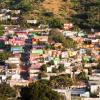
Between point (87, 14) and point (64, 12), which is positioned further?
point (64, 12)

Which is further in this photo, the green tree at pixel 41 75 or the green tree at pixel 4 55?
the green tree at pixel 4 55

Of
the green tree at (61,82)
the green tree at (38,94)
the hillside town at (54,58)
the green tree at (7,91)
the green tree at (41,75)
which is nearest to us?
the green tree at (38,94)

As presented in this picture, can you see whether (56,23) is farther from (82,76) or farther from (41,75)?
(82,76)

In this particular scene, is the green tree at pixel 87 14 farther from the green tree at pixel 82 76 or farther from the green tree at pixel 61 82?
the green tree at pixel 61 82

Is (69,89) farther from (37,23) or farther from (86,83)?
(37,23)

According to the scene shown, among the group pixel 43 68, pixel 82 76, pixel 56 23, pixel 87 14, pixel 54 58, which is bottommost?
pixel 82 76

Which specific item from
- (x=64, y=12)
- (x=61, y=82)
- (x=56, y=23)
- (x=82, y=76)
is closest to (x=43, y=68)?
(x=82, y=76)

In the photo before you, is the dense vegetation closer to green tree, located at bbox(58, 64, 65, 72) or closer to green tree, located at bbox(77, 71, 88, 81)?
green tree, located at bbox(58, 64, 65, 72)

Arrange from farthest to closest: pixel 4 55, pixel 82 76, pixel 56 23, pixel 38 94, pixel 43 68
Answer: pixel 56 23 < pixel 4 55 < pixel 43 68 < pixel 82 76 < pixel 38 94

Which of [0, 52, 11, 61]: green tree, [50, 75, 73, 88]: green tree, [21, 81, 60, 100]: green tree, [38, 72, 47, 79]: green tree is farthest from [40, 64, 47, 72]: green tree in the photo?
[21, 81, 60, 100]: green tree

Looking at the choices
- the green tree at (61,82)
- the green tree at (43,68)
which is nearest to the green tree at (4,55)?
the green tree at (43,68)
